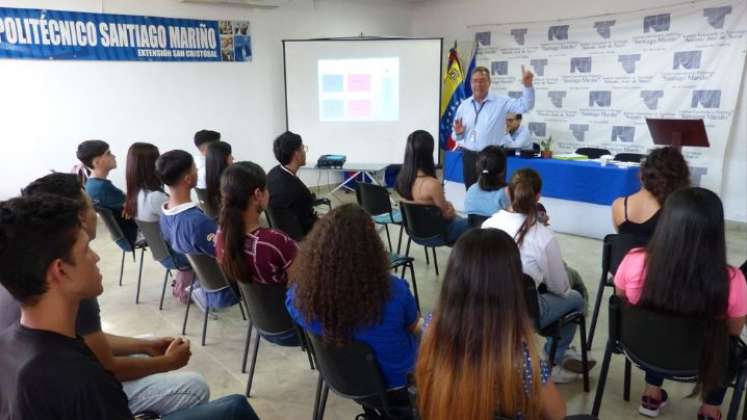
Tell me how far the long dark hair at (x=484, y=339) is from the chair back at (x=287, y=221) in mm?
2314

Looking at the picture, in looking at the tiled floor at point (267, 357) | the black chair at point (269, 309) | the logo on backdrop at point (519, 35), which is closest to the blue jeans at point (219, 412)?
the black chair at point (269, 309)

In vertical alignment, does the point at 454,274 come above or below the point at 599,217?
above

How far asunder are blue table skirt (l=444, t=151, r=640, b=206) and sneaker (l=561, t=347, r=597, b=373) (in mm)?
2341

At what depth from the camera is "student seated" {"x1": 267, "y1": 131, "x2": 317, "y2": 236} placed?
3432 millimetres

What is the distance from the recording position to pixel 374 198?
4.07 meters

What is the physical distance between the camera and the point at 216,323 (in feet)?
11.0

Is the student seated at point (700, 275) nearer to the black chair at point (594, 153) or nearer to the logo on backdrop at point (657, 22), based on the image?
the black chair at point (594, 153)

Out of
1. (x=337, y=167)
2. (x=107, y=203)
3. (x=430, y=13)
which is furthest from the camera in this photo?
(x=430, y=13)

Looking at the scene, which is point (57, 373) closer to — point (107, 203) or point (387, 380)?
point (387, 380)

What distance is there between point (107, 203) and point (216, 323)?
115cm

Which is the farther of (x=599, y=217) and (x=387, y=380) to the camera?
(x=599, y=217)

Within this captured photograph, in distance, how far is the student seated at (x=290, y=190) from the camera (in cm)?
343

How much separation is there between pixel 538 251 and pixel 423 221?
1.32m

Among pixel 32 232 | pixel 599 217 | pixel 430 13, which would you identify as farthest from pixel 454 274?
pixel 430 13
